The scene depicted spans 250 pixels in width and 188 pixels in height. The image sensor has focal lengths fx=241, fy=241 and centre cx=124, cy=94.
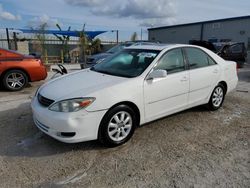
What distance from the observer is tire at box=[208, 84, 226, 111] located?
4985 millimetres

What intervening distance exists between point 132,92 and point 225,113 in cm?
257

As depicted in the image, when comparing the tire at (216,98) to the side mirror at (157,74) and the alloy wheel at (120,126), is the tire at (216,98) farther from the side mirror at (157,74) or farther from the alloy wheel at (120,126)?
the alloy wheel at (120,126)

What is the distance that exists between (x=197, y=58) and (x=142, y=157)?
7.83 feet

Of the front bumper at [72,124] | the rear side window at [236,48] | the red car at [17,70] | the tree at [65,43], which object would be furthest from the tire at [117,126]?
the tree at [65,43]

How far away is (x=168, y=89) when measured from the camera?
12.9 feet

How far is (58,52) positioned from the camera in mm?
19172

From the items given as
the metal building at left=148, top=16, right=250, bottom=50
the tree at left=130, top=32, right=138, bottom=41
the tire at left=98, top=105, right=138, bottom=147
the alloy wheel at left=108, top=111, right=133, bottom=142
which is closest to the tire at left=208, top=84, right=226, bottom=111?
the tire at left=98, top=105, right=138, bottom=147

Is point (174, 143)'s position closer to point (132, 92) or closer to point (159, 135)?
point (159, 135)

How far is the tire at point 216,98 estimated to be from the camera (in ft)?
16.4

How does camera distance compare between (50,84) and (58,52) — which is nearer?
(50,84)

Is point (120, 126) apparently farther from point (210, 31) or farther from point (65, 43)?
point (210, 31)

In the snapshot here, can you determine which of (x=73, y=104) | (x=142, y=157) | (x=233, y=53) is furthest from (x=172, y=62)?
(x=233, y=53)

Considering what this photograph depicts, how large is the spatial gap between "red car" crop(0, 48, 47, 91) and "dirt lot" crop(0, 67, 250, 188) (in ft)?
8.61

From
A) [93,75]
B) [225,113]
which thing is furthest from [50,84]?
[225,113]
